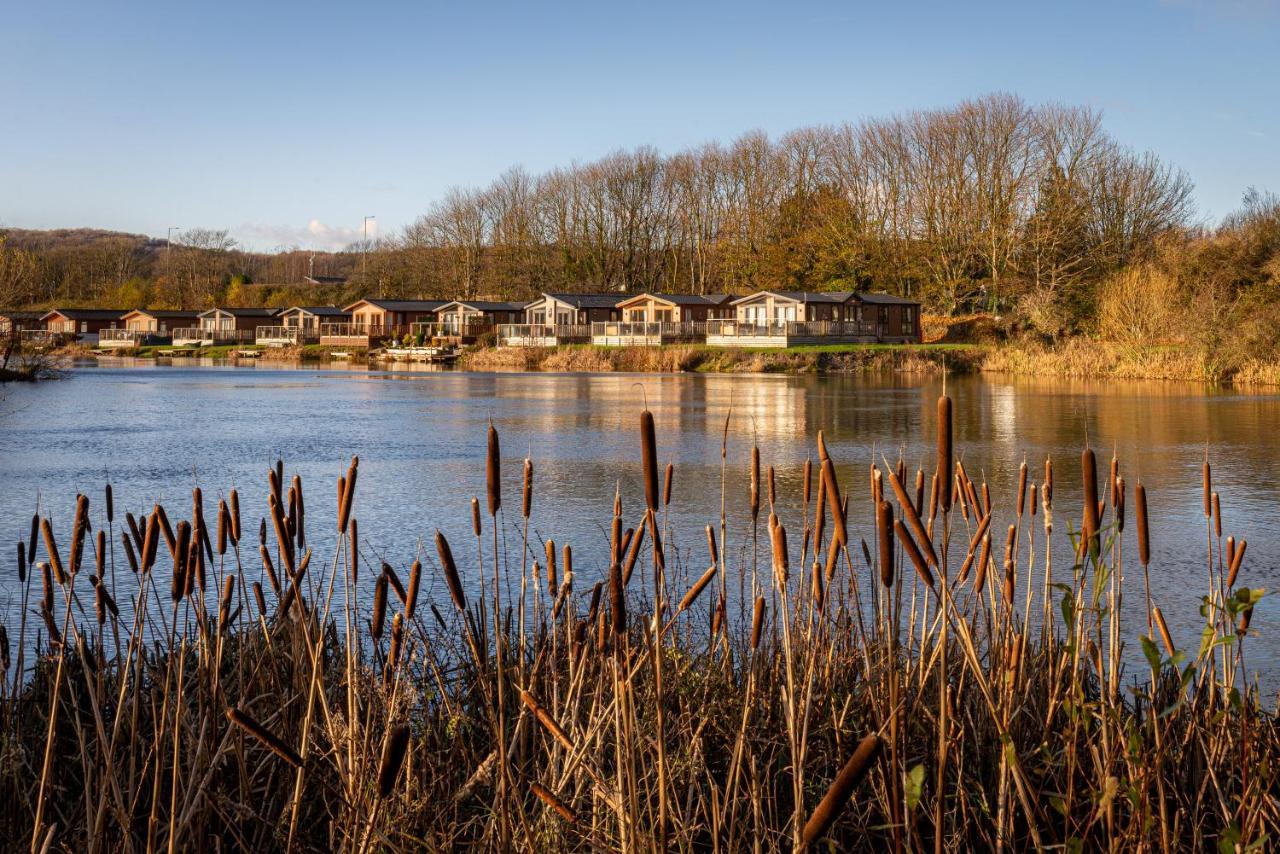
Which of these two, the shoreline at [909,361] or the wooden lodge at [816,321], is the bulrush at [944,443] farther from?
the wooden lodge at [816,321]

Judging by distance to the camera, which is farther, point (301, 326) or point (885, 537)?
point (301, 326)

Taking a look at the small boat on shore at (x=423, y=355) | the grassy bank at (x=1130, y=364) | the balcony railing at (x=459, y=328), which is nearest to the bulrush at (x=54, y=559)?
the grassy bank at (x=1130, y=364)

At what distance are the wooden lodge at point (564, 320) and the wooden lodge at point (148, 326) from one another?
122ft

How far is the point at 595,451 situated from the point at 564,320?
58.7 m

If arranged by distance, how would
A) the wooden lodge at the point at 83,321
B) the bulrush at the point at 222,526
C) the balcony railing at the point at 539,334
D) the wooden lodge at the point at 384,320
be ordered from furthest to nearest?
the wooden lodge at the point at 83,321
the wooden lodge at the point at 384,320
the balcony railing at the point at 539,334
the bulrush at the point at 222,526

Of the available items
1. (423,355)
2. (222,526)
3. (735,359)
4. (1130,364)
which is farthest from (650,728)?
(423,355)

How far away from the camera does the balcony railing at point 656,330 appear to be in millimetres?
70963

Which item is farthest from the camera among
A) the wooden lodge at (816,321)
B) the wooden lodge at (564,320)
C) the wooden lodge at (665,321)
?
the wooden lodge at (564,320)

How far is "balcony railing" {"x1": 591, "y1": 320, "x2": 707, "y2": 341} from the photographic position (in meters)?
71.0

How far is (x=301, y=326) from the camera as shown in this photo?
305 feet

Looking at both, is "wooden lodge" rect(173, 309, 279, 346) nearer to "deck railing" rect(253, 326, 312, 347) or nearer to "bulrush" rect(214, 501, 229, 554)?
"deck railing" rect(253, 326, 312, 347)

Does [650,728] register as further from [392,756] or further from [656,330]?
[656,330]

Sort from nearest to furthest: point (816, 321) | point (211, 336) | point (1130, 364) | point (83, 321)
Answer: point (1130, 364)
point (816, 321)
point (211, 336)
point (83, 321)

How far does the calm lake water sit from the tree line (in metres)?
12.5
